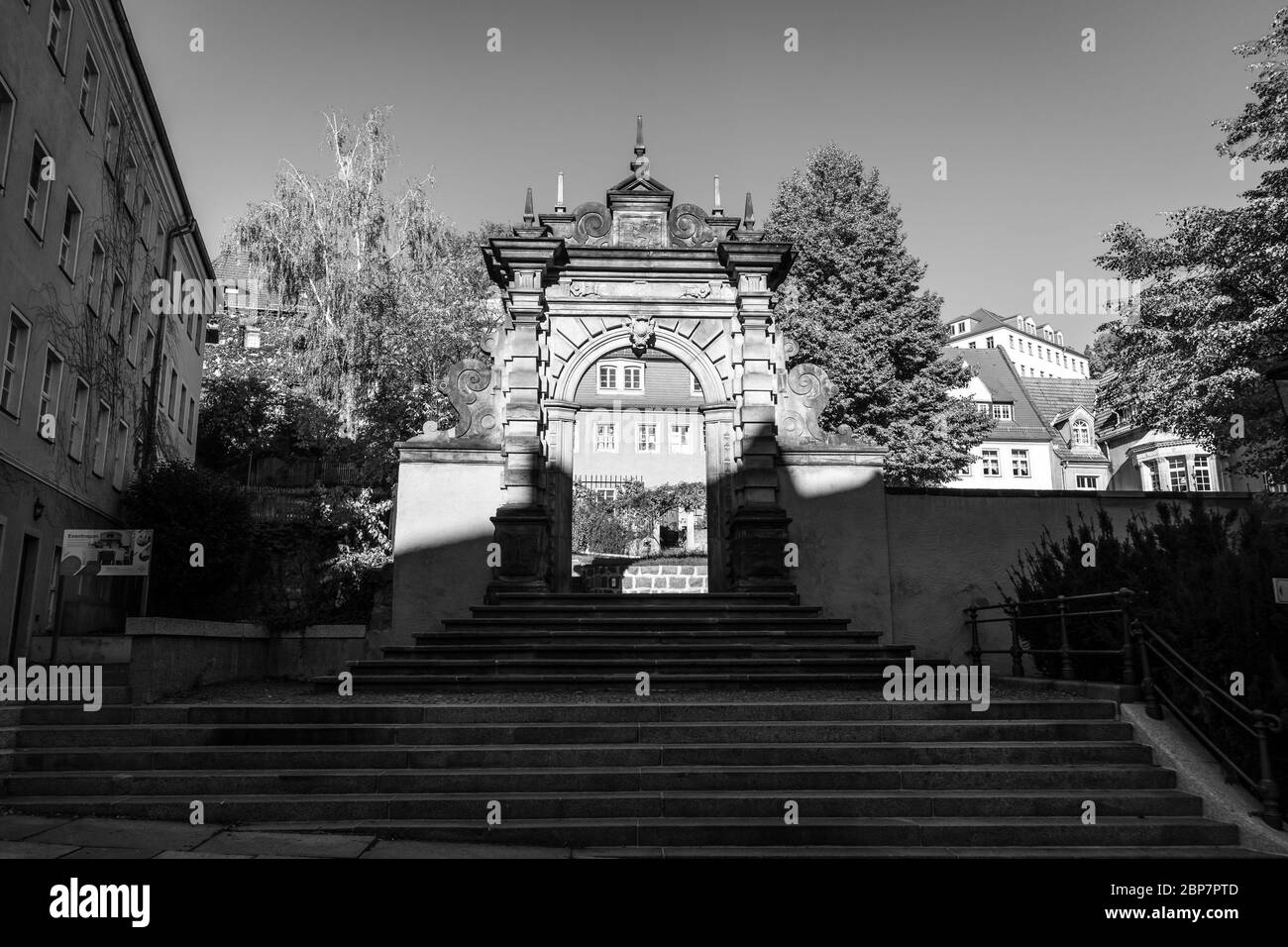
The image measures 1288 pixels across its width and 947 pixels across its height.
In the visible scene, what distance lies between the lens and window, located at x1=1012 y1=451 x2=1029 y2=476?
1973 inches

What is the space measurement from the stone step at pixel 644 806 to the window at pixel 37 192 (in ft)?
42.0

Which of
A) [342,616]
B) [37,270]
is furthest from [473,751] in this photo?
[342,616]

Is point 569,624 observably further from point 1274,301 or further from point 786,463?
point 1274,301

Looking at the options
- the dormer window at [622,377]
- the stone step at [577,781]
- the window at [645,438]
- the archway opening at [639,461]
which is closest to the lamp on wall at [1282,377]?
the stone step at [577,781]

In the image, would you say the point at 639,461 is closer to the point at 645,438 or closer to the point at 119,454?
the point at 645,438

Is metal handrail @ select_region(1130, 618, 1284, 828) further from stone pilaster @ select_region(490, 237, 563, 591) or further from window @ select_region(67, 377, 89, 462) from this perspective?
window @ select_region(67, 377, 89, 462)

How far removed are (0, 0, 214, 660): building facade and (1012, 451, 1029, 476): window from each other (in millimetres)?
41611

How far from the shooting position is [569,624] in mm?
13234

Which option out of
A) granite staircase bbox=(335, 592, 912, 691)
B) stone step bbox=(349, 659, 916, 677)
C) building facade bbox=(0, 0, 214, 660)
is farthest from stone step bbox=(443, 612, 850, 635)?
building facade bbox=(0, 0, 214, 660)

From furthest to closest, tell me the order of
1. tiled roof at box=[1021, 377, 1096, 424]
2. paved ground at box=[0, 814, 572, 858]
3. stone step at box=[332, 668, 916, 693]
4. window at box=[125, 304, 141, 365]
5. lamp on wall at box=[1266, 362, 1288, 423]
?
tiled roof at box=[1021, 377, 1096, 424], window at box=[125, 304, 141, 365], stone step at box=[332, 668, 916, 693], lamp on wall at box=[1266, 362, 1288, 423], paved ground at box=[0, 814, 572, 858]

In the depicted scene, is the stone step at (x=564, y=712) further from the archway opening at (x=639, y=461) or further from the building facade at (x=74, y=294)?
the archway opening at (x=639, y=461)

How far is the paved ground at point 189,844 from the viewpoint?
632cm

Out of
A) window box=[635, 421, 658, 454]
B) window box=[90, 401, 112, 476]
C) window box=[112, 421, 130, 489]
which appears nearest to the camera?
window box=[90, 401, 112, 476]
